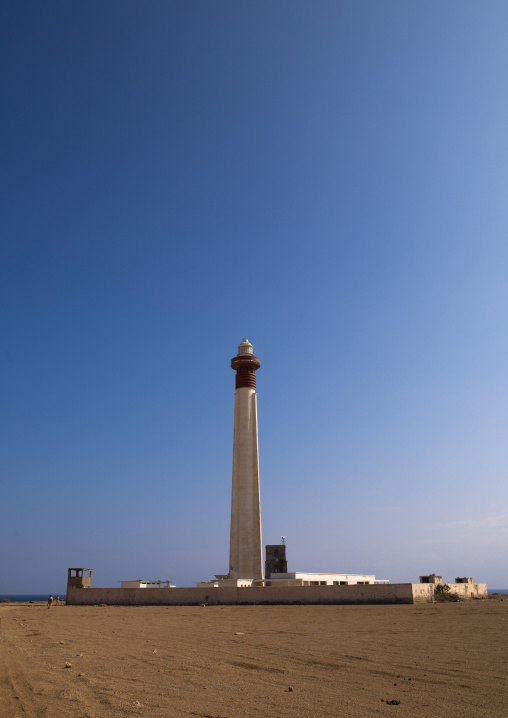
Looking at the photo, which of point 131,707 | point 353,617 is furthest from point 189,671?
point 353,617

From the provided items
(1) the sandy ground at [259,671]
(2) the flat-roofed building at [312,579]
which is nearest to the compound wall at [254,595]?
(2) the flat-roofed building at [312,579]

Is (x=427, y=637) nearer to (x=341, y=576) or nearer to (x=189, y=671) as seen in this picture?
(x=189, y=671)

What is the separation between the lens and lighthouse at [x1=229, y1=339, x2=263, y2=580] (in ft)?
148

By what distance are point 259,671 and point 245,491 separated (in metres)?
35.9

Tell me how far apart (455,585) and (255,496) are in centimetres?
1646

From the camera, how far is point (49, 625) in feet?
73.8

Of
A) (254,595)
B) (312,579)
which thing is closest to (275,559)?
(312,579)

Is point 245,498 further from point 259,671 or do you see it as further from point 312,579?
point 259,671

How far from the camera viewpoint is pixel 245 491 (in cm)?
4631

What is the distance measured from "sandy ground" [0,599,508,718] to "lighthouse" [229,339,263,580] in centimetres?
2662

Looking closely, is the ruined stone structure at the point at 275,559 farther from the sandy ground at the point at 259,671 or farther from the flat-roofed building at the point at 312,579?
the sandy ground at the point at 259,671

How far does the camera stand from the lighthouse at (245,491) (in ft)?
148

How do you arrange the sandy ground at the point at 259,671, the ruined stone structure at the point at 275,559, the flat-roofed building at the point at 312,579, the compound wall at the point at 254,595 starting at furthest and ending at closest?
1. the ruined stone structure at the point at 275,559
2. the flat-roofed building at the point at 312,579
3. the compound wall at the point at 254,595
4. the sandy ground at the point at 259,671

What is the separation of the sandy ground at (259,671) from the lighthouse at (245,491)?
26615 mm
